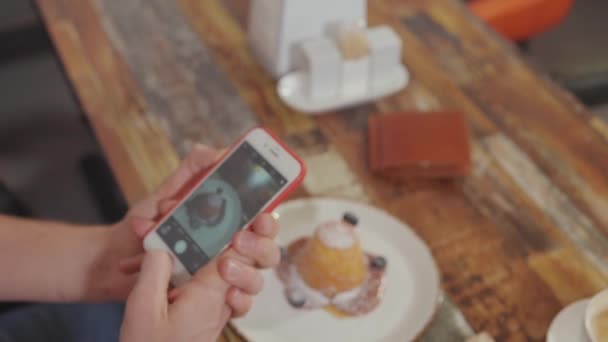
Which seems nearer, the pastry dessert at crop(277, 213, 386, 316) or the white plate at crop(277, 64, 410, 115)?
the pastry dessert at crop(277, 213, 386, 316)

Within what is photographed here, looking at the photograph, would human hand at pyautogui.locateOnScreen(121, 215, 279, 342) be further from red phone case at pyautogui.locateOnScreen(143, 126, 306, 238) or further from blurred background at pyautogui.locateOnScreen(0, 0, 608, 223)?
blurred background at pyautogui.locateOnScreen(0, 0, 608, 223)

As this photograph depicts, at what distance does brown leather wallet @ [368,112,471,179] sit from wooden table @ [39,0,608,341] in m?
0.02

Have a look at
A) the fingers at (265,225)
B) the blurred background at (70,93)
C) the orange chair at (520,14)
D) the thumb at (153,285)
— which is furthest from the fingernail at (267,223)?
the orange chair at (520,14)

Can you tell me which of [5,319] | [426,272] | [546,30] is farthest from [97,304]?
[546,30]

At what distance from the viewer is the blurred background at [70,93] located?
4.87ft

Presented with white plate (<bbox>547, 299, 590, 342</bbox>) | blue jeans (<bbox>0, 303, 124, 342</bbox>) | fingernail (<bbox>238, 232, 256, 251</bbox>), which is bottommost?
blue jeans (<bbox>0, 303, 124, 342</bbox>)

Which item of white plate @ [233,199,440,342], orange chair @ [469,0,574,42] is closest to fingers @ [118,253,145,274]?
white plate @ [233,199,440,342]

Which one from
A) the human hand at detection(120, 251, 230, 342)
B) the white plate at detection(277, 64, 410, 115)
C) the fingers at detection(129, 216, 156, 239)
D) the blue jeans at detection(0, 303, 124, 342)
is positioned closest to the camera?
the human hand at detection(120, 251, 230, 342)

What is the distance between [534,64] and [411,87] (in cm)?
23

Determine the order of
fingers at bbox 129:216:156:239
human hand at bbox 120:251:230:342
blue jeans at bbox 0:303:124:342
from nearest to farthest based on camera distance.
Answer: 1. human hand at bbox 120:251:230:342
2. fingers at bbox 129:216:156:239
3. blue jeans at bbox 0:303:124:342

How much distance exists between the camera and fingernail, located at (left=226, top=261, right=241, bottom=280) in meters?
0.65

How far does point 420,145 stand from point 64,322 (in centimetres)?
55

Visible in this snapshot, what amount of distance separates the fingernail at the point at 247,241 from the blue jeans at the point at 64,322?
13.7 inches

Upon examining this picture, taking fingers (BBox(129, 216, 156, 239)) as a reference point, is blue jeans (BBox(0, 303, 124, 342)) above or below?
below
